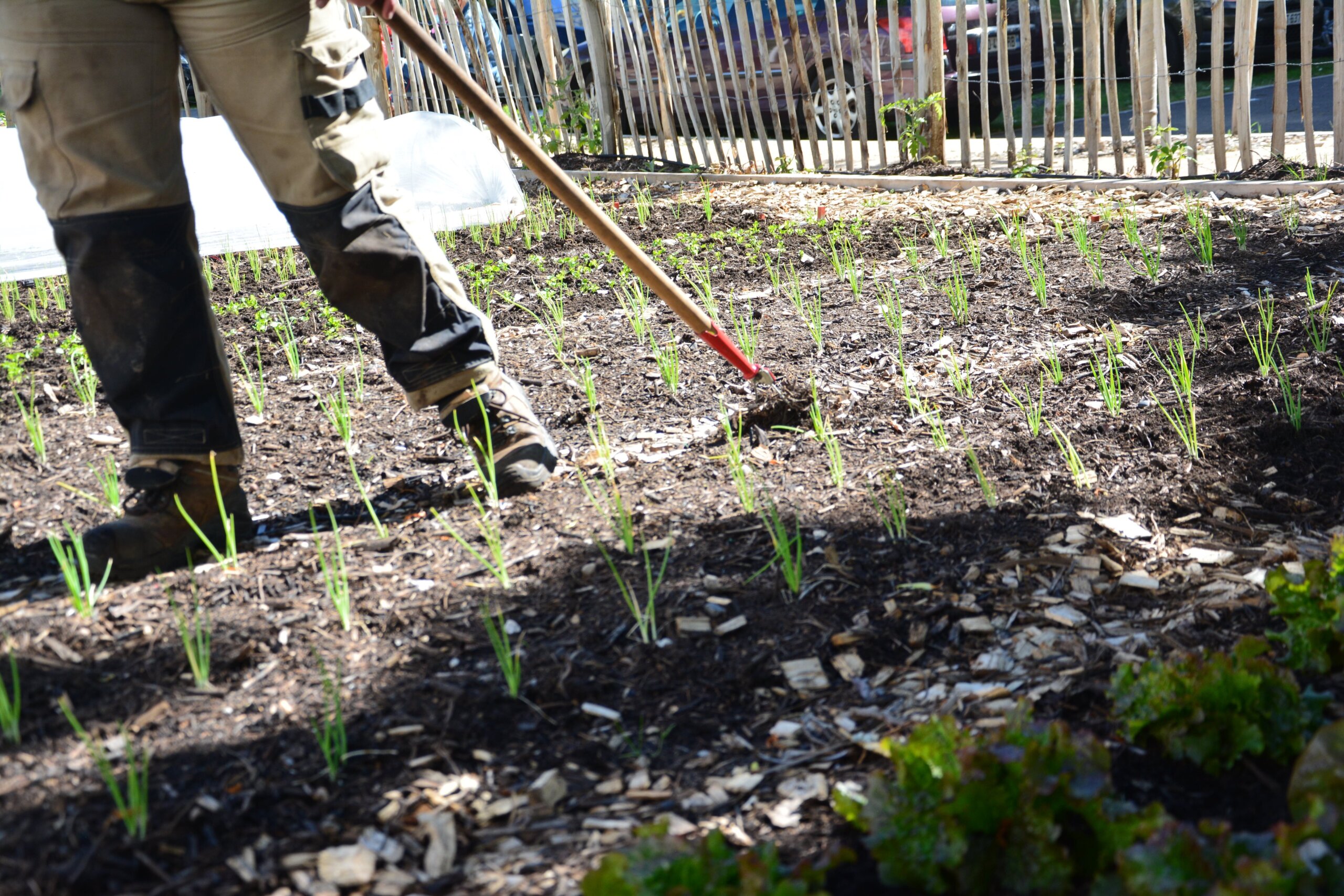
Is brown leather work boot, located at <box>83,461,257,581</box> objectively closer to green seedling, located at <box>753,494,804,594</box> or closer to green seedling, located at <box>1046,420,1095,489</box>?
green seedling, located at <box>753,494,804,594</box>

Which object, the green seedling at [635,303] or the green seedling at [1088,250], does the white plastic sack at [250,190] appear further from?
the green seedling at [1088,250]

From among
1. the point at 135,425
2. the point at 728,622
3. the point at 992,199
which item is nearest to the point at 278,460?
the point at 135,425

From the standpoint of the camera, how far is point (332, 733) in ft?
4.64

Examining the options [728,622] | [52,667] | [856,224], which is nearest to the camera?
[52,667]

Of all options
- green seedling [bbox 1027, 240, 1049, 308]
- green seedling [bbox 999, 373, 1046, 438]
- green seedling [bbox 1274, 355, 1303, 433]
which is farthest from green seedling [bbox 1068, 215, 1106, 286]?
green seedling [bbox 1274, 355, 1303, 433]

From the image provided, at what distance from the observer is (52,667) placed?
1.54m

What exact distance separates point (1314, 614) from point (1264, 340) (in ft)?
5.00

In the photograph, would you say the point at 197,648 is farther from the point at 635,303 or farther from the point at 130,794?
the point at 635,303

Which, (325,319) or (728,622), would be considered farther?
(325,319)

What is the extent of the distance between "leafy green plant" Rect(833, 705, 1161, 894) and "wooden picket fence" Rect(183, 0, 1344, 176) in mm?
4152

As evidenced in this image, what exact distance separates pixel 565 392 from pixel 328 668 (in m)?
1.46

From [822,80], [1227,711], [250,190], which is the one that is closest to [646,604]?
[1227,711]

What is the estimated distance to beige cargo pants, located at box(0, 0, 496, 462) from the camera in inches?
71.0

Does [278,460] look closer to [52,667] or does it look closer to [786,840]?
[52,667]
